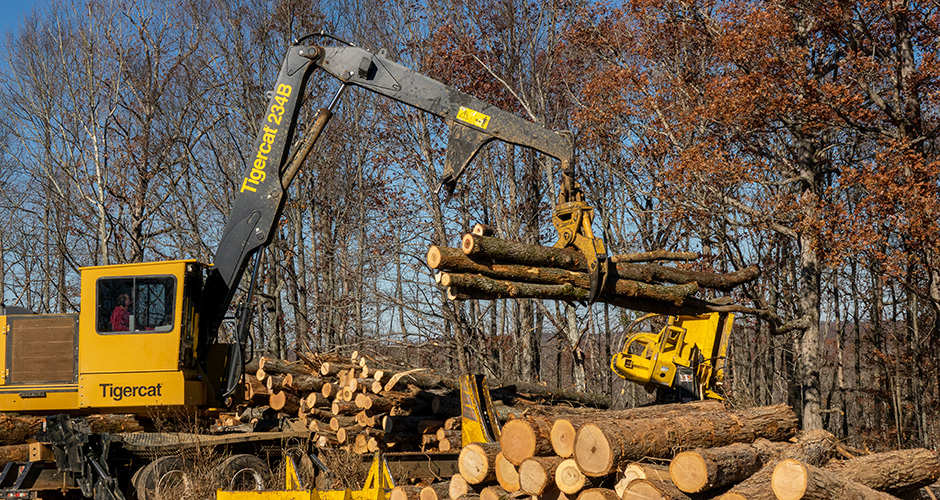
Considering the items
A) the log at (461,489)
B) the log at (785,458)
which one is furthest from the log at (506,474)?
the log at (785,458)

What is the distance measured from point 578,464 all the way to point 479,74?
53.5 feet

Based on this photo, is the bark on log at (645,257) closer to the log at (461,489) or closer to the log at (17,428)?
the log at (461,489)

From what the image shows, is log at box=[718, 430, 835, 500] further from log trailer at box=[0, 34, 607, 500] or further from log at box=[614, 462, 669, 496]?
log trailer at box=[0, 34, 607, 500]

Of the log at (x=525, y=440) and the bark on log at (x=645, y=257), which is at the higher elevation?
the bark on log at (x=645, y=257)

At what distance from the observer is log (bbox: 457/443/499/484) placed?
6992 millimetres

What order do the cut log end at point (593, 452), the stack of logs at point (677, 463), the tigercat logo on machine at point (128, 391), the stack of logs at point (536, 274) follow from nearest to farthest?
the stack of logs at point (677, 463) → the cut log end at point (593, 452) → the stack of logs at point (536, 274) → the tigercat logo on machine at point (128, 391)

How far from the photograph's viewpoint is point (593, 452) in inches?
237

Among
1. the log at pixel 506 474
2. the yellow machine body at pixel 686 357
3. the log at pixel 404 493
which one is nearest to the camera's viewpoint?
the log at pixel 506 474

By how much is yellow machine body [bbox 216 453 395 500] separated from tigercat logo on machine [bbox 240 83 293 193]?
134 inches

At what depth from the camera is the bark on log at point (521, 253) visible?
268 inches

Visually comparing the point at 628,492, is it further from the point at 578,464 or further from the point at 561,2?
the point at 561,2

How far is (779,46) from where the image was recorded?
14.6m

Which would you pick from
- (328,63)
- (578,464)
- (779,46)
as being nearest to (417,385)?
(328,63)

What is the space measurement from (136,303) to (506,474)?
475 cm
